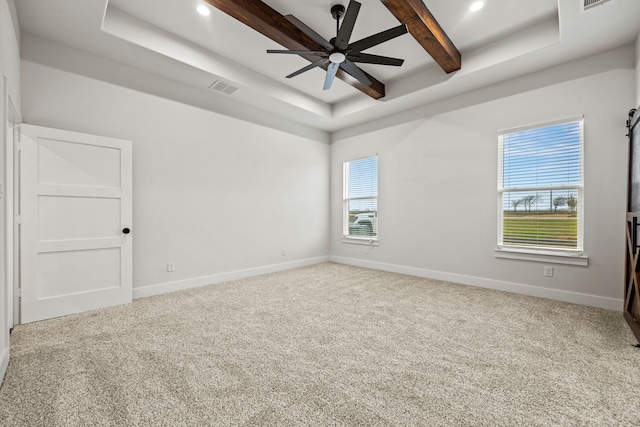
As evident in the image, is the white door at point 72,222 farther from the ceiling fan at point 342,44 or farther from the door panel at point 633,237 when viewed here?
the door panel at point 633,237

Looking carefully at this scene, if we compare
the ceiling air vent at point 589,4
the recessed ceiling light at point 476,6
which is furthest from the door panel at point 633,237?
the recessed ceiling light at point 476,6

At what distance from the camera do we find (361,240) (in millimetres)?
5688

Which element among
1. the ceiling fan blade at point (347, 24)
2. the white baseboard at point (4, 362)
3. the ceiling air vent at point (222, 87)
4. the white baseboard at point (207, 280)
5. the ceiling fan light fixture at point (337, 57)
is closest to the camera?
the white baseboard at point (4, 362)

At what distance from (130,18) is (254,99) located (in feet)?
5.92

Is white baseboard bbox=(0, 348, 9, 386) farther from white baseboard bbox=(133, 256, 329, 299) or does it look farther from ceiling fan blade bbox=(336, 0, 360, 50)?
ceiling fan blade bbox=(336, 0, 360, 50)

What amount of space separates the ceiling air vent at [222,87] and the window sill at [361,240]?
342 centimetres

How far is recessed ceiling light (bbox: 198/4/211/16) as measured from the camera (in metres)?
2.91

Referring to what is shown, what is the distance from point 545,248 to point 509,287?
0.67m

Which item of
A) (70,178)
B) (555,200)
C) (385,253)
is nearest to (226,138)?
(70,178)

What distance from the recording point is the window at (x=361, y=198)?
18.3 feet

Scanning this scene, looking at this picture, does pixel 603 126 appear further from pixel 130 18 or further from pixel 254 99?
pixel 130 18

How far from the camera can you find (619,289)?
3.16 m

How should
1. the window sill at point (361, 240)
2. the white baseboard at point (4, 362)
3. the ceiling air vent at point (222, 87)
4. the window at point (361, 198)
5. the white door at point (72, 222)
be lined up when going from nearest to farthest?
the white baseboard at point (4, 362) < the white door at point (72, 222) < the ceiling air vent at point (222, 87) < the window sill at point (361, 240) < the window at point (361, 198)

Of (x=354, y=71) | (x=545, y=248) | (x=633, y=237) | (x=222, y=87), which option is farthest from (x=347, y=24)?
(x=545, y=248)
